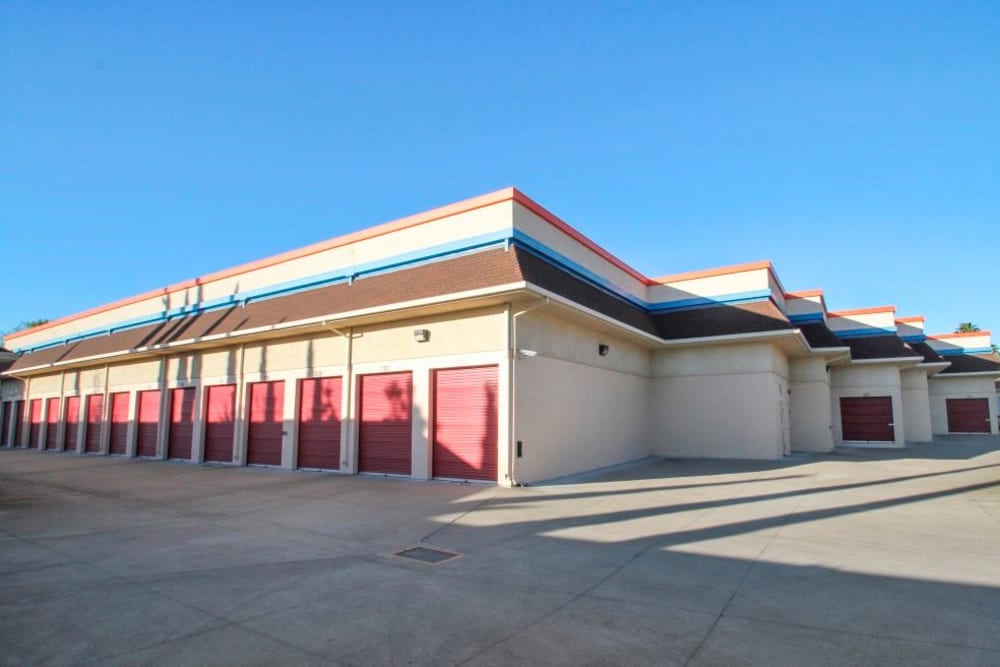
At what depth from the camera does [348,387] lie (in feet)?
49.8

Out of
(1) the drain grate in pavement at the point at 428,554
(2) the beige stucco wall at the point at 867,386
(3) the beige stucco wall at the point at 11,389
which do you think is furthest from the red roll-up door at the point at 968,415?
(3) the beige stucco wall at the point at 11,389

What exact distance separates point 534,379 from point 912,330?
3000 cm

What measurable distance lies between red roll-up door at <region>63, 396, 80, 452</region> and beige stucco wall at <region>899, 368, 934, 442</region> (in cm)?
4204

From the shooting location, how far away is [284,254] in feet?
59.8

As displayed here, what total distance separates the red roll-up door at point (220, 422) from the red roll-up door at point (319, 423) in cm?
363

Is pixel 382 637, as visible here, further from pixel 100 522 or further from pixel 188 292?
pixel 188 292

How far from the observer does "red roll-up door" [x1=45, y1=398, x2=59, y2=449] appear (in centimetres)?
2781

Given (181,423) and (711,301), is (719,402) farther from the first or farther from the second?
(181,423)

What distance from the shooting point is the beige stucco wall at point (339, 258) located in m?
13.5

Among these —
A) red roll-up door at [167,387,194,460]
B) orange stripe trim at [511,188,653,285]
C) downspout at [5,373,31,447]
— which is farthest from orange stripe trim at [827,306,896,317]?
downspout at [5,373,31,447]

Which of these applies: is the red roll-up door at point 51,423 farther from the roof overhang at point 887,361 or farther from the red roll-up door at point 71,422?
the roof overhang at point 887,361

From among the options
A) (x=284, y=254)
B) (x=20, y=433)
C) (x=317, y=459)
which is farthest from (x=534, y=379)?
(x=20, y=433)

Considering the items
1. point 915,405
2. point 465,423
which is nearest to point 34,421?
point 465,423

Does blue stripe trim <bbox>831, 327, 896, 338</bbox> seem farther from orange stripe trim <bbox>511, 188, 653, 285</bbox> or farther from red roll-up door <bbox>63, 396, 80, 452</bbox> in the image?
red roll-up door <bbox>63, 396, 80, 452</bbox>
